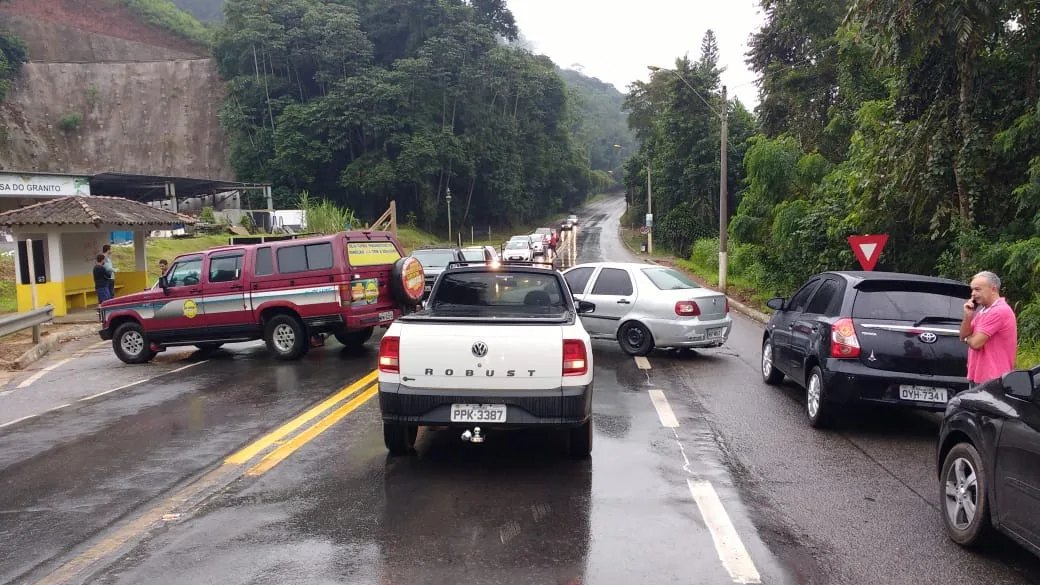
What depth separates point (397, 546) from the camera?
462 cm

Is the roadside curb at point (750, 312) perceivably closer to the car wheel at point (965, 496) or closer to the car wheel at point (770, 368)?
the car wheel at point (770, 368)

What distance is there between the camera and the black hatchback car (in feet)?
23.4

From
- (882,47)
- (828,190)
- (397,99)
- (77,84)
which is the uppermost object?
(77,84)

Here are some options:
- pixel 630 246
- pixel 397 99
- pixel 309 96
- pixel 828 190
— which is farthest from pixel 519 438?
pixel 309 96

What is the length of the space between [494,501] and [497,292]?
2.64 metres

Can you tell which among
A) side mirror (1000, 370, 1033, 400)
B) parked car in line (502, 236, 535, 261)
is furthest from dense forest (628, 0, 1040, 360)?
parked car in line (502, 236, 535, 261)

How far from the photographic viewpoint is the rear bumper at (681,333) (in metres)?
12.0

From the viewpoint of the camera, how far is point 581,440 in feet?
21.0

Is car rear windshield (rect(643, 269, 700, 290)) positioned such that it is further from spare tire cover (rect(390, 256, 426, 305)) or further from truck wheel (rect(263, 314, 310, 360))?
truck wheel (rect(263, 314, 310, 360))

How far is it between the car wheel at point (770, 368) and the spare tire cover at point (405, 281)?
19.6ft

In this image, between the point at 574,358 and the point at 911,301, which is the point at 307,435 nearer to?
the point at 574,358

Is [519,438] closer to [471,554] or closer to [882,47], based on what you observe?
[471,554]

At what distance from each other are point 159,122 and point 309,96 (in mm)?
20346

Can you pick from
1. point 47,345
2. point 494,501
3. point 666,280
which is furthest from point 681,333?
point 47,345
